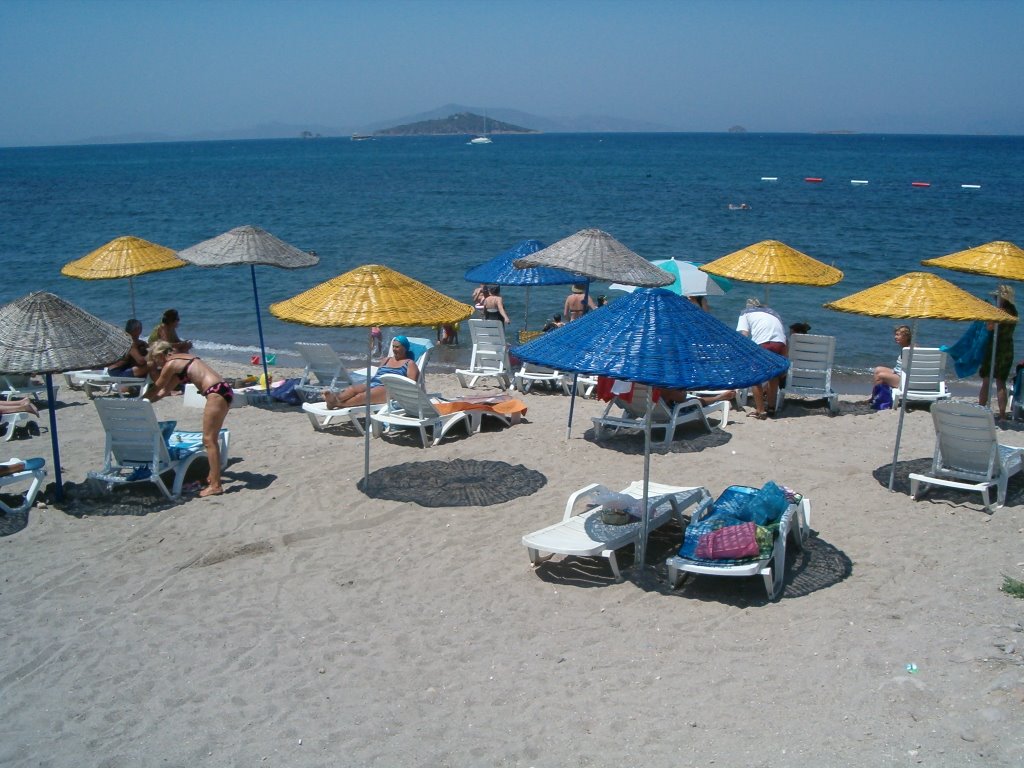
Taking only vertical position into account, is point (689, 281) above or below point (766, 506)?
above

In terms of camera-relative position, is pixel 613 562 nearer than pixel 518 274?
Yes

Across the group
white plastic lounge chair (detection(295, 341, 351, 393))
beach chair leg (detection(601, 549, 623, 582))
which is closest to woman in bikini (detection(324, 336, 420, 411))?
white plastic lounge chair (detection(295, 341, 351, 393))

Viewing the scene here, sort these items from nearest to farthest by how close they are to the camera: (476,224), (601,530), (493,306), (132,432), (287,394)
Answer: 1. (601,530)
2. (132,432)
3. (287,394)
4. (493,306)
5. (476,224)

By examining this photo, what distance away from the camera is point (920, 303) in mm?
6879

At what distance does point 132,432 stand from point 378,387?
9.13 feet

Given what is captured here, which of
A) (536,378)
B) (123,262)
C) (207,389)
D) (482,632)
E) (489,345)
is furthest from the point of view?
(489,345)

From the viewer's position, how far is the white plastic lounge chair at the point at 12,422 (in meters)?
9.16

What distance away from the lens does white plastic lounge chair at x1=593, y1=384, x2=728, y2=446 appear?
881 cm

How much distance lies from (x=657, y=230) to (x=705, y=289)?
25.3m

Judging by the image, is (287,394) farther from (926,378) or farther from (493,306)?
(926,378)

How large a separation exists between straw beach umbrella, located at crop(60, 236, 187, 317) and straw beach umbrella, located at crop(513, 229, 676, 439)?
14.8 feet

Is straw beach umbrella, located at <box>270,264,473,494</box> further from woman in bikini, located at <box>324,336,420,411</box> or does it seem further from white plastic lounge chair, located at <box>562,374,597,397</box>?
white plastic lounge chair, located at <box>562,374,597,397</box>

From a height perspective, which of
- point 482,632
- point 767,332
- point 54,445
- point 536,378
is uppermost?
point 767,332

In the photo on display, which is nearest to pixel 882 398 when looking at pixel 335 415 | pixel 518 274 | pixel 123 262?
pixel 518 274
